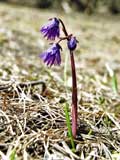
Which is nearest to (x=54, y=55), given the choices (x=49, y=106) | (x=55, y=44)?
(x=55, y=44)

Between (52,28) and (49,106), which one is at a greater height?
(52,28)

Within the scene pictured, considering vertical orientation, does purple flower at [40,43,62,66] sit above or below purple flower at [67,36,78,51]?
below

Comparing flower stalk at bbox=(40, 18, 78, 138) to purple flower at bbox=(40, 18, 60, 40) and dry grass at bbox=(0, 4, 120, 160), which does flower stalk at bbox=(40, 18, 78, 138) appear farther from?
dry grass at bbox=(0, 4, 120, 160)

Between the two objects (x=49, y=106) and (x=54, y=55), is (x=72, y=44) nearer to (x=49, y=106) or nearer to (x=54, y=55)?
(x=54, y=55)

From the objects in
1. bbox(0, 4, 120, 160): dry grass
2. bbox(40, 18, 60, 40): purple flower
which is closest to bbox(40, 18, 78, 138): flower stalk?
bbox(40, 18, 60, 40): purple flower

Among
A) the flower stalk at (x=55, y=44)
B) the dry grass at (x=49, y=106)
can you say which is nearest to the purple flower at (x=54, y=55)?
the flower stalk at (x=55, y=44)

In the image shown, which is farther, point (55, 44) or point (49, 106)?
point (49, 106)

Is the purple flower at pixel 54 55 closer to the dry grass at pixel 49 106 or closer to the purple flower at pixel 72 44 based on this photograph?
the purple flower at pixel 72 44

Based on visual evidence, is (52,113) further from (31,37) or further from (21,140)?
(31,37)

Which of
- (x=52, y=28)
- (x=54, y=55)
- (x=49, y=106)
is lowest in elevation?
(x=49, y=106)
